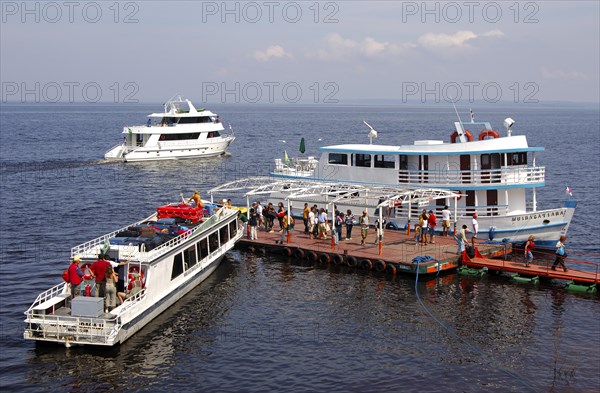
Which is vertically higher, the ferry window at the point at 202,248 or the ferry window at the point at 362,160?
the ferry window at the point at 362,160

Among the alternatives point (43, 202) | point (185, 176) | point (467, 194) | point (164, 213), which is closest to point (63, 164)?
point (185, 176)

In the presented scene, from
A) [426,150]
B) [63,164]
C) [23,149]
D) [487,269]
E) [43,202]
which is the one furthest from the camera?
[23,149]

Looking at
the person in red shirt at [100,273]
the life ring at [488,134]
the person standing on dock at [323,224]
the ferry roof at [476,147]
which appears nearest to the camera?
the person in red shirt at [100,273]

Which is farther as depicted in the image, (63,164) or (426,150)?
(63,164)

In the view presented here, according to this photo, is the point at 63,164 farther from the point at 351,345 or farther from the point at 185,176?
the point at 351,345

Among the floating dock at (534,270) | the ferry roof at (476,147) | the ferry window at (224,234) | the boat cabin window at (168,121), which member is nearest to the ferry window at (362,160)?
the ferry roof at (476,147)

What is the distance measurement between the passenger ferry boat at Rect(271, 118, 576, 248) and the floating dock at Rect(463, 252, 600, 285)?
132 inches

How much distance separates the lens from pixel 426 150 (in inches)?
1556

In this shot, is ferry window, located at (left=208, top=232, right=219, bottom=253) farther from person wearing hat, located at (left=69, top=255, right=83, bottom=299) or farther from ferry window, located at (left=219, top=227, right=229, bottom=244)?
person wearing hat, located at (left=69, top=255, right=83, bottom=299)

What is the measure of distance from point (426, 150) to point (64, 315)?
23320 mm

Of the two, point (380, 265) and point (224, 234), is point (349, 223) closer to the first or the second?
point (380, 265)

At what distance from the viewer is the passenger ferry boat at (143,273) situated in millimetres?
22984

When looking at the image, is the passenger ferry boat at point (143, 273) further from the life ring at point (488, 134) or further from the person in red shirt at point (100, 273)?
the life ring at point (488, 134)

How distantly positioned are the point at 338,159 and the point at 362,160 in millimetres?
1885
